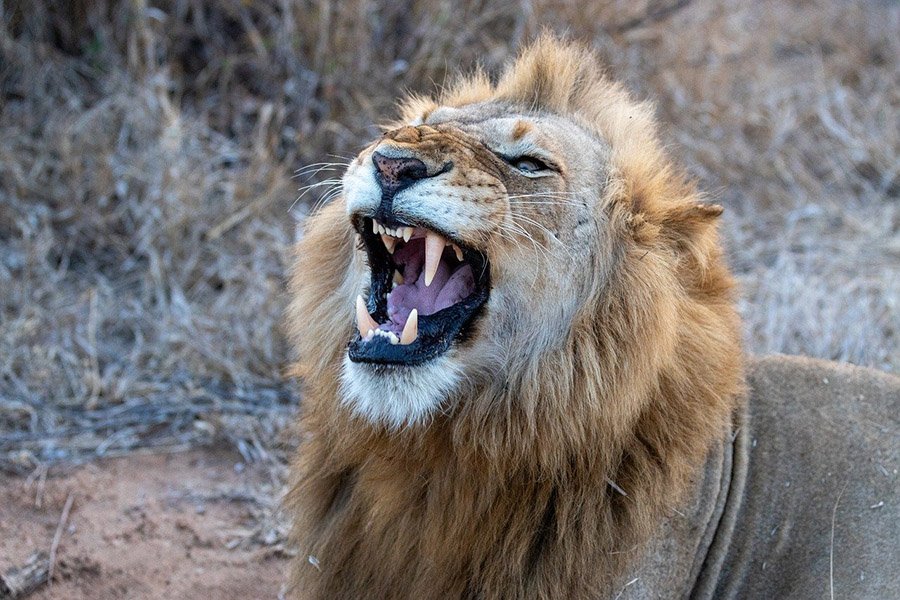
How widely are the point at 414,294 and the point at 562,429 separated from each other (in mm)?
473

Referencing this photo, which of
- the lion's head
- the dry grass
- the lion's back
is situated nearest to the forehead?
the lion's head

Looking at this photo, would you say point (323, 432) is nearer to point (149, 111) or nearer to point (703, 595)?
point (703, 595)

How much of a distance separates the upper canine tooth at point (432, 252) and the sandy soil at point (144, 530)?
4.67ft

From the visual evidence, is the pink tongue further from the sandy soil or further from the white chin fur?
the sandy soil

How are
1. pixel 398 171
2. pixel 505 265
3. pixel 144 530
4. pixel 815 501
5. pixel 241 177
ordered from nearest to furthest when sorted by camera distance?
pixel 398 171 < pixel 505 265 < pixel 815 501 < pixel 144 530 < pixel 241 177

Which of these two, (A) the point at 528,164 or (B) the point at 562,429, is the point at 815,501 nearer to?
(B) the point at 562,429

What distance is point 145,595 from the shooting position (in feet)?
10.4

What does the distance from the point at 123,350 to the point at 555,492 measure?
2677 millimetres

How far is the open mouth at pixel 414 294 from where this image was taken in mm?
2342

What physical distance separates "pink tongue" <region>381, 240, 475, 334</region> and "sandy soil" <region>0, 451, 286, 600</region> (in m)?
1.26

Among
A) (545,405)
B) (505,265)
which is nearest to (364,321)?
(505,265)

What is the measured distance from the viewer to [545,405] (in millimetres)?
2361

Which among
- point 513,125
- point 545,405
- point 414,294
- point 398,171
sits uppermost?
point 513,125

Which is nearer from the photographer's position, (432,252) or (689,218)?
(432,252)
